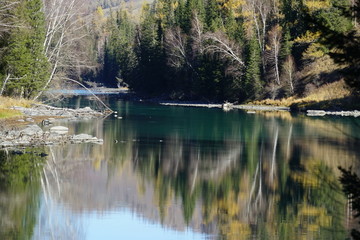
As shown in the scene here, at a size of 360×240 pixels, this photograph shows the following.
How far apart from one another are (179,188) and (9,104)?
27.2m

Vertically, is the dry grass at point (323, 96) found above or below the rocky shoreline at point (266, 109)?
above

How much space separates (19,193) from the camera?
65.3 feet

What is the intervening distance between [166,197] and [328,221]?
5.67 m

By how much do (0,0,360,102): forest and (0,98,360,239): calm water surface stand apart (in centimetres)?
1495

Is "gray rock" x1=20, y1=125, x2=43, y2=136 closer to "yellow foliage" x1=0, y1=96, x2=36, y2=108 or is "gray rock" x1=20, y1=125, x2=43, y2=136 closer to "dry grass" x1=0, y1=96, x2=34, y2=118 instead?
"dry grass" x1=0, y1=96, x2=34, y2=118

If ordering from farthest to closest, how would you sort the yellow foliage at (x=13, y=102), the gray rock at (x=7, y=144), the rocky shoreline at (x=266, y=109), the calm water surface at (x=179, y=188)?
the rocky shoreline at (x=266, y=109) < the yellow foliage at (x=13, y=102) < the gray rock at (x=7, y=144) < the calm water surface at (x=179, y=188)

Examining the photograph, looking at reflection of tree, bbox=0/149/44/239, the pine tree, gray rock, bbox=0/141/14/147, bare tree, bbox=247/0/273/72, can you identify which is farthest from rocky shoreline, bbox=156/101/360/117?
reflection of tree, bbox=0/149/44/239

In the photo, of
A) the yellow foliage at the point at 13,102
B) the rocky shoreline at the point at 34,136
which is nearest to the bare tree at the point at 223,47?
the yellow foliage at the point at 13,102

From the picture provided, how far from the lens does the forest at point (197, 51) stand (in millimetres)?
51250

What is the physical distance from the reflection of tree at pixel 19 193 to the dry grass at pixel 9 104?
1352cm

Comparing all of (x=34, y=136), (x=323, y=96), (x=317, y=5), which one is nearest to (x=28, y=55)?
(x=34, y=136)

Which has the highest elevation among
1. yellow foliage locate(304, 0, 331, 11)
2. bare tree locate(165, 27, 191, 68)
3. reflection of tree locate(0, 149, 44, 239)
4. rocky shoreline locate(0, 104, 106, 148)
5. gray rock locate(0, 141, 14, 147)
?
yellow foliage locate(304, 0, 331, 11)

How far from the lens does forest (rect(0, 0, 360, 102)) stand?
168 ft

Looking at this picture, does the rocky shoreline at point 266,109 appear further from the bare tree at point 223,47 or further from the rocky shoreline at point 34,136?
the rocky shoreline at point 34,136
